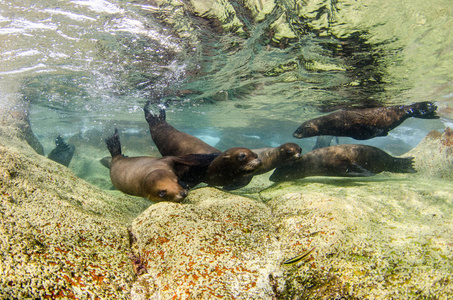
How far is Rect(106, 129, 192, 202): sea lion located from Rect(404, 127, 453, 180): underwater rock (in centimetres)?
828

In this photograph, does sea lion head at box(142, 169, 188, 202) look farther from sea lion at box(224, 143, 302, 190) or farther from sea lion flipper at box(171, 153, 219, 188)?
sea lion at box(224, 143, 302, 190)

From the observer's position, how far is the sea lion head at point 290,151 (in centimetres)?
558

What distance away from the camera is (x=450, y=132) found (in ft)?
26.7

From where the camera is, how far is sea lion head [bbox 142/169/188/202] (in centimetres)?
356

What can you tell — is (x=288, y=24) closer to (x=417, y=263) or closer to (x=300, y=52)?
(x=300, y=52)

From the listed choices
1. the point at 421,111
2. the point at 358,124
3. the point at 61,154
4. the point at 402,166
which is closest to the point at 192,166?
the point at 402,166

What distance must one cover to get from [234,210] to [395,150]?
1201 inches

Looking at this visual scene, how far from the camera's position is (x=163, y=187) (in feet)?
12.2

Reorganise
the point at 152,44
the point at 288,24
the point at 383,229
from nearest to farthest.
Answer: the point at 383,229 → the point at 288,24 → the point at 152,44

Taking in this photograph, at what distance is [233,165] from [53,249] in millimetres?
3034

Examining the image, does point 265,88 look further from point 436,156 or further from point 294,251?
point 294,251

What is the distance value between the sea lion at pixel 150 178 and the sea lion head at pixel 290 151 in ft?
9.37

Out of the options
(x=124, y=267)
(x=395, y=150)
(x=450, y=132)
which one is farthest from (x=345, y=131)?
(x=395, y=150)

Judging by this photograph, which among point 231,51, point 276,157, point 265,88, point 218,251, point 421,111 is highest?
point 231,51
